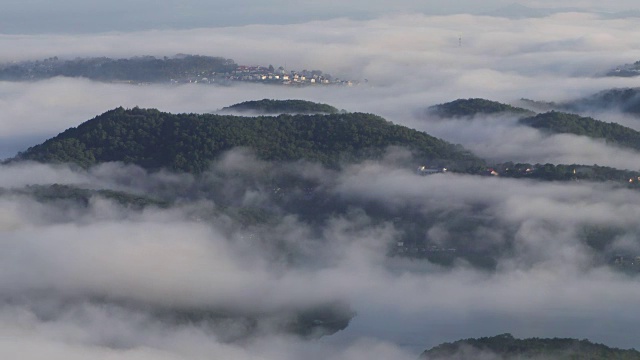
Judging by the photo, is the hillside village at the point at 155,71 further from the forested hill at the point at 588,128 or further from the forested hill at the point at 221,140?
the forested hill at the point at 221,140

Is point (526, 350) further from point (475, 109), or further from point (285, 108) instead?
point (475, 109)

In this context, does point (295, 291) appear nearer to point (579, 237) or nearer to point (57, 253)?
point (57, 253)

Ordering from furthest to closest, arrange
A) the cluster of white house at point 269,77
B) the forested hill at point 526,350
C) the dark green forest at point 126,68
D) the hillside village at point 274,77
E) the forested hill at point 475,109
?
the dark green forest at point 126,68, the cluster of white house at point 269,77, the hillside village at point 274,77, the forested hill at point 475,109, the forested hill at point 526,350

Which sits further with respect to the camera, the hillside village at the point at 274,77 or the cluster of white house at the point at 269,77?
the cluster of white house at the point at 269,77

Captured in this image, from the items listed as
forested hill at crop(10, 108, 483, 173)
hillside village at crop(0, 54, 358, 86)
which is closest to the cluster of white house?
hillside village at crop(0, 54, 358, 86)

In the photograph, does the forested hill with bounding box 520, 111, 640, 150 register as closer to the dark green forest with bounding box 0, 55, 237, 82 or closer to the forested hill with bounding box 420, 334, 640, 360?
the forested hill with bounding box 420, 334, 640, 360

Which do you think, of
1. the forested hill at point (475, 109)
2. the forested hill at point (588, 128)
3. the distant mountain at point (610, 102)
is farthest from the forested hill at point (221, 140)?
the distant mountain at point (610, 102)
